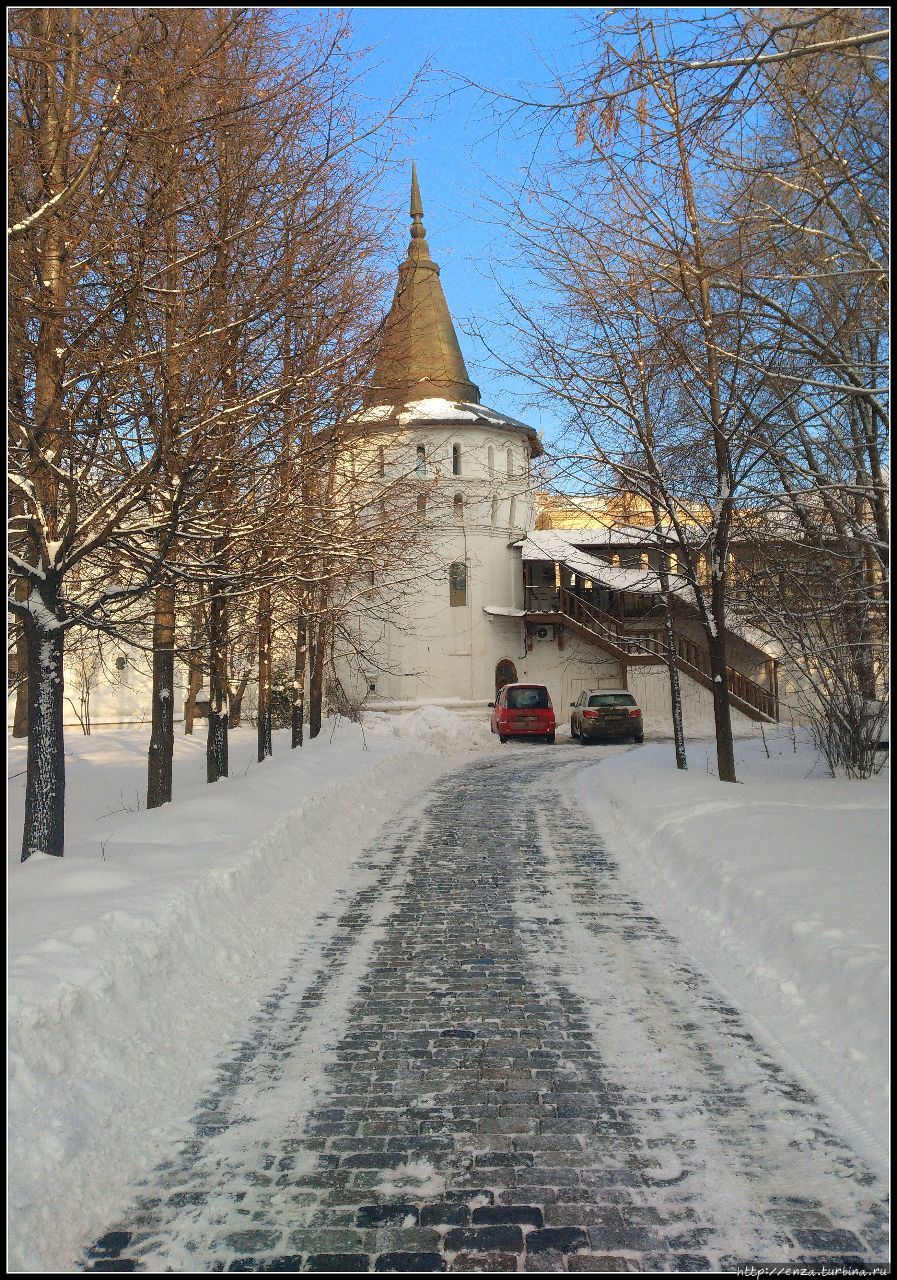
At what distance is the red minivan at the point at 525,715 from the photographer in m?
29.2

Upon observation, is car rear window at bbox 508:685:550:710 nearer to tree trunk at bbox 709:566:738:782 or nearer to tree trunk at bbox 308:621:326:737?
tree trunk at bbox 308:621:326:737

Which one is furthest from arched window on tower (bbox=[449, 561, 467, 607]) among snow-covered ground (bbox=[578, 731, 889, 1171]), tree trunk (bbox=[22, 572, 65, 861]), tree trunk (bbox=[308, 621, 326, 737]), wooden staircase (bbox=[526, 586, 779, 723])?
tree trunk (bbox=[22, 572, 65, 861])

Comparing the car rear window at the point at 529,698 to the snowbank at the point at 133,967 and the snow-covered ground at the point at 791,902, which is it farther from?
the snowbank at the point at 133,967

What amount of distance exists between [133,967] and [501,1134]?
7.89 ft

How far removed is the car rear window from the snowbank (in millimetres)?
17218

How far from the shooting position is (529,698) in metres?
29.5

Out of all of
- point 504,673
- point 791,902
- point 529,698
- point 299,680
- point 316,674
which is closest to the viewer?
point 791,902

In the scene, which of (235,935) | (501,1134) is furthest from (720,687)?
(501,1134)

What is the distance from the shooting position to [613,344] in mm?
11727

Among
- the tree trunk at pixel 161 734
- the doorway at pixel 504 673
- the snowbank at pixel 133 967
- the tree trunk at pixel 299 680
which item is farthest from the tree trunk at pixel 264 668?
the doorway at pixel 504 673

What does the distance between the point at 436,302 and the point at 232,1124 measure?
127ft

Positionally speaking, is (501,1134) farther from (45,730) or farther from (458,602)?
(458,602)

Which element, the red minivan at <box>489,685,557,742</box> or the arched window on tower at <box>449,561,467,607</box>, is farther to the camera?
the arched window on tower at <box>449,561,467,607</box>

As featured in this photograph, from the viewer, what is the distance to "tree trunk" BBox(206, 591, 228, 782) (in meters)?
12.7
